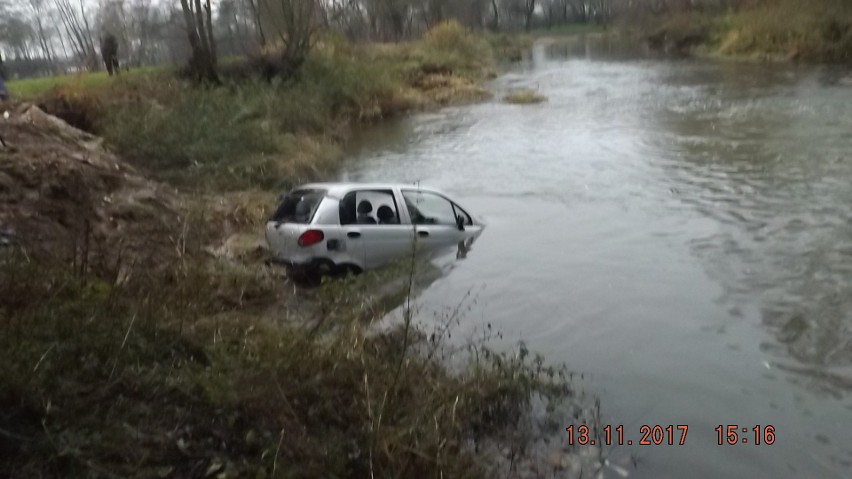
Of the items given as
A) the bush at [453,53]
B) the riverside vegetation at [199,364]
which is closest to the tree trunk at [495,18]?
the bush at [453,53]

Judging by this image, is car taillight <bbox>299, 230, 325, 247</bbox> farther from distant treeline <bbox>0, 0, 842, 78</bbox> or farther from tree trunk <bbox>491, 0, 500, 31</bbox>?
tree trunk <bbox>491, 0, 500, 31</bbox>

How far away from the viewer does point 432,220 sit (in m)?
10.6

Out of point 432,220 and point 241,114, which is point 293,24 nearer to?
point 241,114

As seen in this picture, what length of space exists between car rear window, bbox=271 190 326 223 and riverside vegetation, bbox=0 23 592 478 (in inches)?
28.1

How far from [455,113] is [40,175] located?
19952 mm

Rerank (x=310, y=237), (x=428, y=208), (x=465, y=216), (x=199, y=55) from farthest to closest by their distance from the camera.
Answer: (x=199, y=55)
(x=465, y=216)
(x=428, y=208)
(x=310, y=237)

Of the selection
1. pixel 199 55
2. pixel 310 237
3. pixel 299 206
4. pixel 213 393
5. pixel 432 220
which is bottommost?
pixel 432 220

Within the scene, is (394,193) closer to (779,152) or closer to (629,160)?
(629,160)

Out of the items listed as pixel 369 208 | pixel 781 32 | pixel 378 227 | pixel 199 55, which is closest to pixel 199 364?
pixel 378 227

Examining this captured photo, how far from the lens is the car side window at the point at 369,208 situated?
9672mm

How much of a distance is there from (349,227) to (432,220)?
58.7 inches

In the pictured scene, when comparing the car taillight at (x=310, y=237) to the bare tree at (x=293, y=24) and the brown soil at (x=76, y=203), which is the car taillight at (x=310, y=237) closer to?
the brown soil at (x=76, y=203)

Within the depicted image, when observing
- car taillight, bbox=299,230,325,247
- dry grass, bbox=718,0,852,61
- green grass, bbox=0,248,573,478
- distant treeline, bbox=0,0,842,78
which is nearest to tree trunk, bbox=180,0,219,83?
distant treeline, bbox=0,0,842,78

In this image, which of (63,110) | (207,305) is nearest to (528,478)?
(207,305)
